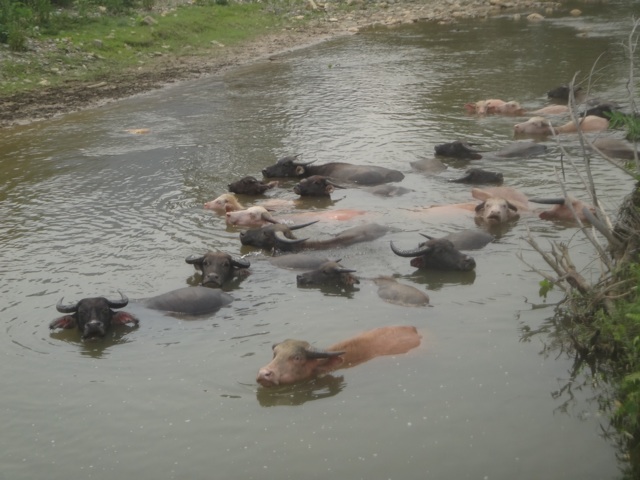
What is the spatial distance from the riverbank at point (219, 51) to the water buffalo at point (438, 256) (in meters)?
9.47

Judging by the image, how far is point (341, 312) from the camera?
7863mm

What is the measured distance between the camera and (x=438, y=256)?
872cm

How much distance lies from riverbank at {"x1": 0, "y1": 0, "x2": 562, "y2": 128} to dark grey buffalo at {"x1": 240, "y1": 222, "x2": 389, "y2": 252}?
773 cm

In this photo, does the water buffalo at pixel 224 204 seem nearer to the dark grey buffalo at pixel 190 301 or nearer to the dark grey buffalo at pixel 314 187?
the dark grey buffalo at pixel 314 187

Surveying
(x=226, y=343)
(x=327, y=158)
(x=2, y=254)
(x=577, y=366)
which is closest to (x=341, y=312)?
(x=226, y=343)

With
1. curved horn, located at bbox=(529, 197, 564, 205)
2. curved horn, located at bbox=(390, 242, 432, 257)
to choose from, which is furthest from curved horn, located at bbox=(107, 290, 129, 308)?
curved horn, located at bbox=(529, 197, 564, 205)

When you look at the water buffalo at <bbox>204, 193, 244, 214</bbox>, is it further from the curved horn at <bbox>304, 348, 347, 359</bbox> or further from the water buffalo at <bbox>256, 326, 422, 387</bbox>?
the curved horn at <bbox>304, 348, 347, 359</bbox>

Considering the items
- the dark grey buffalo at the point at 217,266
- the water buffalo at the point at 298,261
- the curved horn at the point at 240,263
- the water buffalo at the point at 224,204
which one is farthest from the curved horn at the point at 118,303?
the water buffalo at the point at 224,204

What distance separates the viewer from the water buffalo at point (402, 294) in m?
7.87

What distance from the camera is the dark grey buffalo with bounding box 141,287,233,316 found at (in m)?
8.00

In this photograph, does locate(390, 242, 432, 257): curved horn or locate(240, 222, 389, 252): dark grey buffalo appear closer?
locate(390, 242, 432, 257): curved horn

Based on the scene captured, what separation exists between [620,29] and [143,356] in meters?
20.2

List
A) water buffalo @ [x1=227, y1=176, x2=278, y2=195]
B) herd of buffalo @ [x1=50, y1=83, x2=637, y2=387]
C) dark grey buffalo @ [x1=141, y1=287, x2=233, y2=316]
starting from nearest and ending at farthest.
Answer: herd of buffalo @ [x1=50, y1=83, x2=637, y2=387] → dark grey buffalo @ [x1=141, y1=287, x2=233, y2=316] → water buffalo @ [x1=227, y1=176, x2=278, y2=195]

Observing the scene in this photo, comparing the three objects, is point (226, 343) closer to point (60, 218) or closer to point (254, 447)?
point (254, 447)
